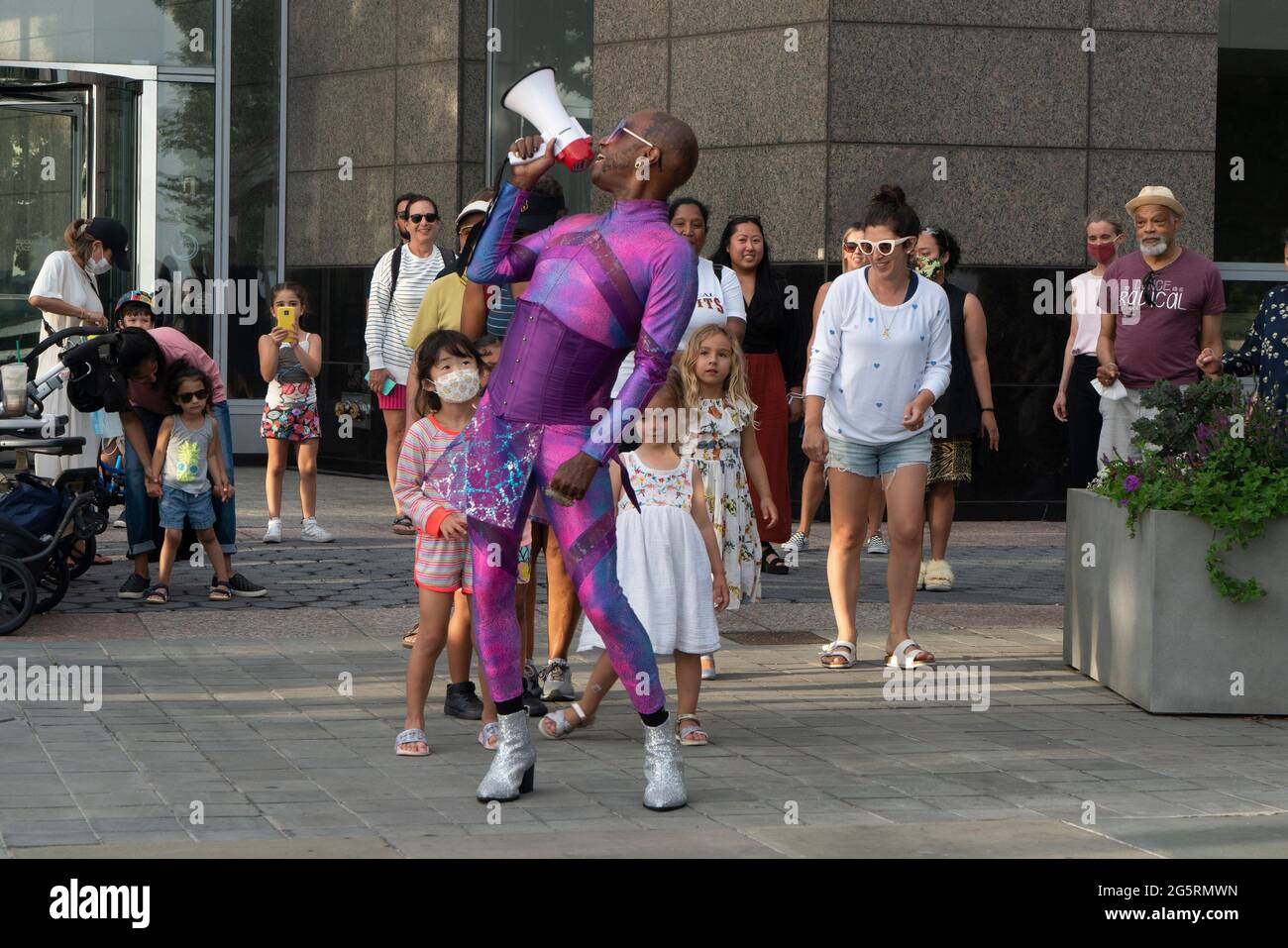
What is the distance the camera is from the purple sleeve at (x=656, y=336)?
5.51 meters

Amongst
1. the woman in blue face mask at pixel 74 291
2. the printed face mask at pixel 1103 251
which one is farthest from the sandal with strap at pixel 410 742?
the printed face mask at pixel 1103 251

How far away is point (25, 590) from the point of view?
8.60 metres

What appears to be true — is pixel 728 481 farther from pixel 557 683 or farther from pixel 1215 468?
pixel 1215 468

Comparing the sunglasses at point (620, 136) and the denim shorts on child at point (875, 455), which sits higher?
the sunglasses at point (620, 136)

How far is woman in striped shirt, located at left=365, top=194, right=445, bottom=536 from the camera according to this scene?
1140 centimetres

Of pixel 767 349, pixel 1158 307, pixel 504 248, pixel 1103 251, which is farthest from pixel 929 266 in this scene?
pixel 504 248

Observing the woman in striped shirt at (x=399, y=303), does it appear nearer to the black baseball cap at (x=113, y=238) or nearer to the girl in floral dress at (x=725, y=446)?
the black baseball cap at (x=113, y=238)

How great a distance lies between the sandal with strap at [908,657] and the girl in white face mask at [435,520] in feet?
7.03

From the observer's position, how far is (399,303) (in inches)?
451

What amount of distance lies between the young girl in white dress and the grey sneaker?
0.44 metres

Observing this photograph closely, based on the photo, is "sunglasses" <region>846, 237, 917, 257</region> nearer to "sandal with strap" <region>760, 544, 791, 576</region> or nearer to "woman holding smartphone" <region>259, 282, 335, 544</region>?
"sandal with strap" <region>760, 544, 791, 576</region>

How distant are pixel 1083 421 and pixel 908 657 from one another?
2.79 meters

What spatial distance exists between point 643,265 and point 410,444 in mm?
1436
